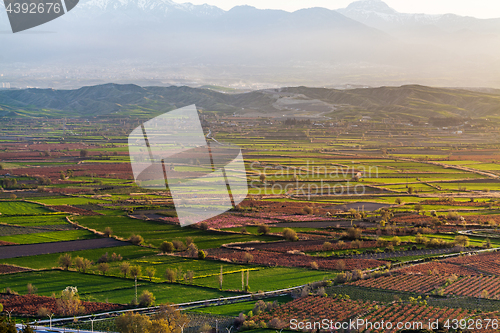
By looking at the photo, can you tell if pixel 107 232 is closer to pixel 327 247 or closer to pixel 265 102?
pixel 327 247

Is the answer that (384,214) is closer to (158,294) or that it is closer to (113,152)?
(158,294)

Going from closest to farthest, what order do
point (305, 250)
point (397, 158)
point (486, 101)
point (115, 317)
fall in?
point (115, 317), point (305, 250), point (397, 158), point (486, 101)

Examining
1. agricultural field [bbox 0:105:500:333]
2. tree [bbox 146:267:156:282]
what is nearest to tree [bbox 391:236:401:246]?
agricultural field [bbox 0:105:500:333]

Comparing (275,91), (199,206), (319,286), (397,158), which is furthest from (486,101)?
(319,286)

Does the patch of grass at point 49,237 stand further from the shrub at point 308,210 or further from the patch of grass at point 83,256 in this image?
the shrub at point 308,210

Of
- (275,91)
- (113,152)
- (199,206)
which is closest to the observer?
(199,206)

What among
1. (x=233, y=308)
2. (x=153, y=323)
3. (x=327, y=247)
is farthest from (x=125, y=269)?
(x=327, y=247)

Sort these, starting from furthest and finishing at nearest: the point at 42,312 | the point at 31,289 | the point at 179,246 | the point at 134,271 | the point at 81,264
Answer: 1. the point at 179,246
2. the point at 81,264
3. the point at 134,271
4. the point at 31,289
5. the point at 42,312
